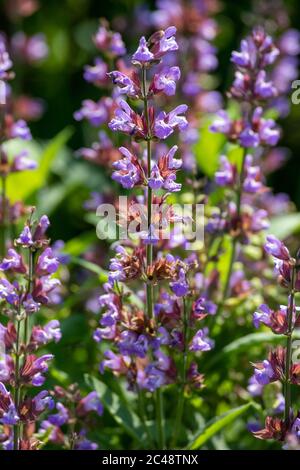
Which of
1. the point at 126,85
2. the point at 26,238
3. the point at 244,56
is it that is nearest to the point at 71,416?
the point at 26,238

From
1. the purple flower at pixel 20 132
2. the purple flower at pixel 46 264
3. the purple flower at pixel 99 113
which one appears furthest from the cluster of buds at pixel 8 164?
the purple flower at pixel 46 264

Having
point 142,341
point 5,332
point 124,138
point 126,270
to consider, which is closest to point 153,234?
point 126,270

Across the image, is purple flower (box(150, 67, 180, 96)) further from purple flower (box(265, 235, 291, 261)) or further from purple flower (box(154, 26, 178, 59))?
purple flower (box(265, 235, 291, 261))

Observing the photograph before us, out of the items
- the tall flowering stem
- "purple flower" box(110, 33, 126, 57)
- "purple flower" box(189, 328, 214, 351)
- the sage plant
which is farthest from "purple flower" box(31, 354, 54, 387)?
"purple flower" box(110, 33, 126, 57)

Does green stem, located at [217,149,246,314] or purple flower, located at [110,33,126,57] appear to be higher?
purple flower, located at [110,33,126,57]

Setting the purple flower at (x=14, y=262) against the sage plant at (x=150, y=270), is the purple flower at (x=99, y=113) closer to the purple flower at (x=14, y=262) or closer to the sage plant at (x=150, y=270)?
the sage plant at (x=150, y=270)
